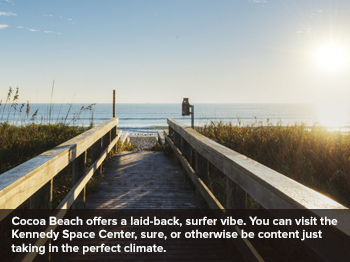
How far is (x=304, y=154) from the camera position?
13.4 ft

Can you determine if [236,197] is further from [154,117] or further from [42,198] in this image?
[154,117]

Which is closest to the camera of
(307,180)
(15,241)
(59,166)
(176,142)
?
(59,166)

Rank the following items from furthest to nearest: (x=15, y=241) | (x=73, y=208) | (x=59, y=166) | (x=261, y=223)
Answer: (x=73, y=208) < (x=261, y=223) < (x=15, y=241) < (x=59, y=166)

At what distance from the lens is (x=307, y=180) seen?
3457 millimetres

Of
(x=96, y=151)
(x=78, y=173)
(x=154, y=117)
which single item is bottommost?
(x=78, y=173)

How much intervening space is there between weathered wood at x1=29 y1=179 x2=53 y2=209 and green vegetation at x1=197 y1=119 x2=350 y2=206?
90.3 inches

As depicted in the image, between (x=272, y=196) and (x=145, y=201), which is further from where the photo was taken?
(x=145, y=201)

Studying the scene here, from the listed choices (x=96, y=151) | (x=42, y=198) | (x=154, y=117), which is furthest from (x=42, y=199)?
(x=154, y=117)

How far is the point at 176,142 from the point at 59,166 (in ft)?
11.7

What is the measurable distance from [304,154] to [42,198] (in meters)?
3.75

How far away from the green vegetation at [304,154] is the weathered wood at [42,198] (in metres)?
2.29

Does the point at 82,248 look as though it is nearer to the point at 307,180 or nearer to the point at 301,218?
the point at 301,218

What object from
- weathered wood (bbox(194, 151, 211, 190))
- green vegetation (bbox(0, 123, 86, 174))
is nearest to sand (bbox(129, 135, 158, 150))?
green vegetation (bbox(0, 123, 86, 174))

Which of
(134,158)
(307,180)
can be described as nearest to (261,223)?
(307,180)
